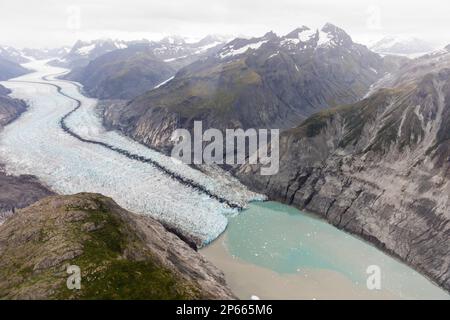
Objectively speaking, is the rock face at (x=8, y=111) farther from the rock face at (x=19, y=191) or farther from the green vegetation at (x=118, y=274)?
the green vegetation at (x=118, y=274)

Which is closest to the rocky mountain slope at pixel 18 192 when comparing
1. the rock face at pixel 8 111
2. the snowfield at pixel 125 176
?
the snowfield at pixel 125 176

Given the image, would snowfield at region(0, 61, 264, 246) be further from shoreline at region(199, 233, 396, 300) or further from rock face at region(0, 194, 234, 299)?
rock face at region(0, 194, 234, 299)

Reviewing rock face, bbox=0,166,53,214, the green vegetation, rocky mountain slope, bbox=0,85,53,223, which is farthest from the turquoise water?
rocky mountain slope, bbox=0,85,53,223

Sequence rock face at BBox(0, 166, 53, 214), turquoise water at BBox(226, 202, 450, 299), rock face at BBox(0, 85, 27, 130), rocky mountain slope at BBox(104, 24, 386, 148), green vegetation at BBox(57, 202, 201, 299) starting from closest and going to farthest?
1. green vegetation at BBox(57, 202, 201, 299)
2. turquoise water at BBox(226, 202, 450, 299)
3. rock face at BBox(0, 166, 53, 214)
4. rocky mountain slope at BBox(104, 24, 386, 148)
5. rock face at BBox(0, 85, 27, 130)

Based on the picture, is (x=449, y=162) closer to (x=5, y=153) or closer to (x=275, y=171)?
(x=275, y=171)

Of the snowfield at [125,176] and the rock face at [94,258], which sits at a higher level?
the rock face at [94,258]

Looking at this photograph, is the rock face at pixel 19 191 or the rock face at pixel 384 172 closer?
the rock face at pixel 384 172
